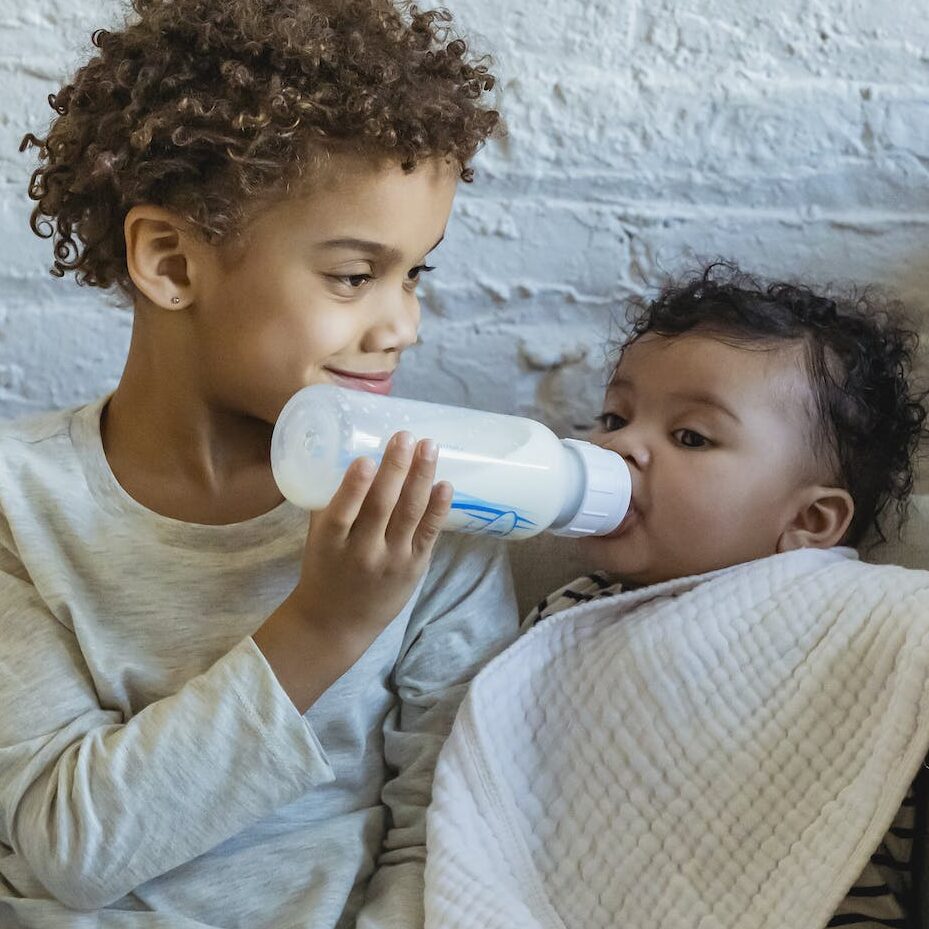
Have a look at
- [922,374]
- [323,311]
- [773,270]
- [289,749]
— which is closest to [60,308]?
[323,311]

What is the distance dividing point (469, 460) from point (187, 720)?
0.27 m

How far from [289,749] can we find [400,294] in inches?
13.6

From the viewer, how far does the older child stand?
0.84 meters

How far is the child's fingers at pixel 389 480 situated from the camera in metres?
0.75

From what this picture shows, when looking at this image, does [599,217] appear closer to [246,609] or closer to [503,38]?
[503,38]

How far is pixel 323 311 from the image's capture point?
0.87 m

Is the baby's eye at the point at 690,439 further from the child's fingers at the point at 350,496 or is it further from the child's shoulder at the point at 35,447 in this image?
the child's shoulder at the point at 35,447

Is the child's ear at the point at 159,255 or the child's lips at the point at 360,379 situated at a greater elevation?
the child's ear at the point at 159,255

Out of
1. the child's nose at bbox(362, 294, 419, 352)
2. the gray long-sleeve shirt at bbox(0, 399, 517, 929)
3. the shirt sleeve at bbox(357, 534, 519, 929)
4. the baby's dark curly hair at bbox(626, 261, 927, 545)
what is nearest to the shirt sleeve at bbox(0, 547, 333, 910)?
the gray long-sleeve shirt at bbox(0, 399, 517, 929)

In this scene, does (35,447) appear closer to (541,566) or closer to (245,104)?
(245,104)

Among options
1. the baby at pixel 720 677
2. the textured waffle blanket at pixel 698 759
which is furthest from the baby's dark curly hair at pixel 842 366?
the textured waffle blanket at pixel 698 759

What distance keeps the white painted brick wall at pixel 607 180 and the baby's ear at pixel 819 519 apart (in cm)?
31

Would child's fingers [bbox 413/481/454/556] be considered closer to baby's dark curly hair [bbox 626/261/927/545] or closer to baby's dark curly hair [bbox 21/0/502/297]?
baby's dark curly hair [bbox 21/0/502/297]

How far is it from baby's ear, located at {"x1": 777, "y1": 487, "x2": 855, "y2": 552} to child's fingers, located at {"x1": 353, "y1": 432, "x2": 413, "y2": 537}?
1.33 feet
